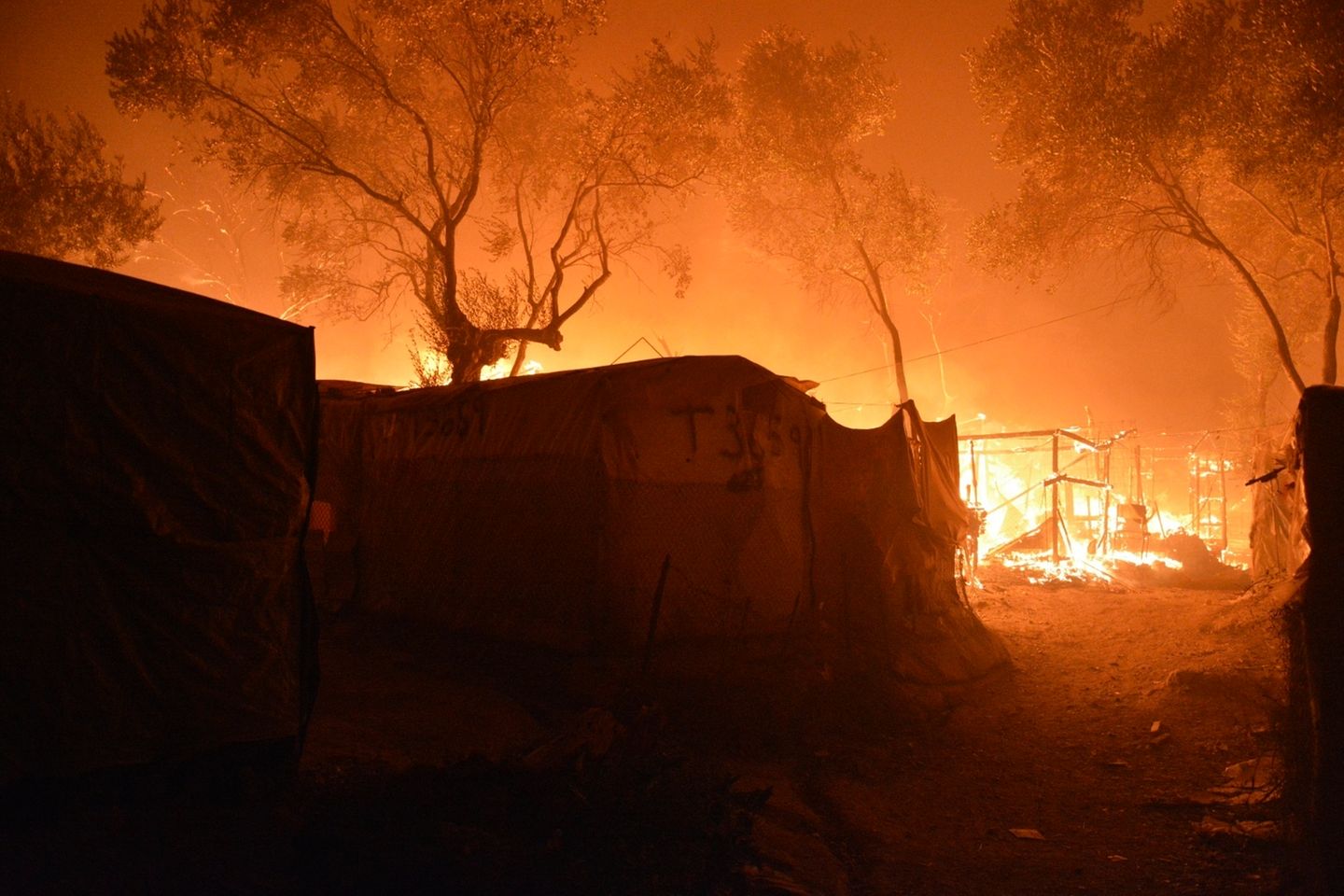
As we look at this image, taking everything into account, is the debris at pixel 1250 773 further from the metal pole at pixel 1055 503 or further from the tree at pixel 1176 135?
the metal pole at pixel 1055 503

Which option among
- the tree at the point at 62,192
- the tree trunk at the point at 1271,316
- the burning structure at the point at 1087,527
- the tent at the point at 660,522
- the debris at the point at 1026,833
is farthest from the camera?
the burning structure at the point at 1087,527

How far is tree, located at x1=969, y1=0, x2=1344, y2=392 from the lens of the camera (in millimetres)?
13055

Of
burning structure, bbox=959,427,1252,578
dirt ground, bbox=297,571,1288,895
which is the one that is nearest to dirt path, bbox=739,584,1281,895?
dirt ground, bbox=297,571,1288,895

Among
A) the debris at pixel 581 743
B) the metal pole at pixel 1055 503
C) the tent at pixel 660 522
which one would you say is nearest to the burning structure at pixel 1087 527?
the metal pole at pixel 1055 503

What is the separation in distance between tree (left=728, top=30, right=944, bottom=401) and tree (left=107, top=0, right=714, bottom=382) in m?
2.60

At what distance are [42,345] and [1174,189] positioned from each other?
1857 cm

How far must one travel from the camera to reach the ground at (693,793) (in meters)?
3.83

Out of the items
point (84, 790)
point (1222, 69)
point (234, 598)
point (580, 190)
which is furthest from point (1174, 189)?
point (84, 790)

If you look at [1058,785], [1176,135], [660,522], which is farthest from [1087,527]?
[660,522]

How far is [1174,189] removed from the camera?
603 inches

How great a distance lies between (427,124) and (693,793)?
15.7 meters

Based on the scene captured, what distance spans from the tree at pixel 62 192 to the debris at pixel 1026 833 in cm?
2474

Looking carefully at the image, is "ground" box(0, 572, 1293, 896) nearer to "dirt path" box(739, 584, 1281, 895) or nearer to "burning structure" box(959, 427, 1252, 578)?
"dirt path" box(739, 584, 1281, 895)

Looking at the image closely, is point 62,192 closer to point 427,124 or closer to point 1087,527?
point 427,124
